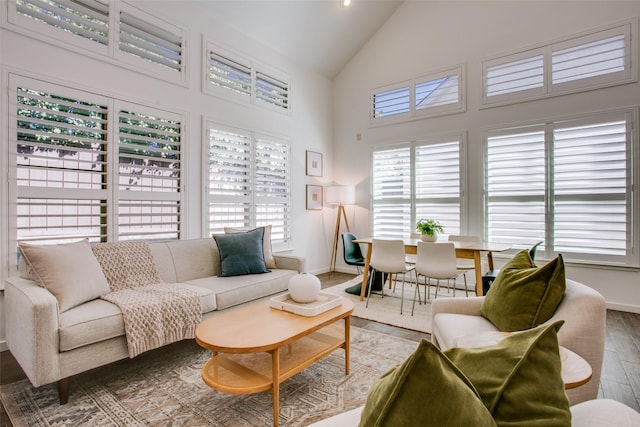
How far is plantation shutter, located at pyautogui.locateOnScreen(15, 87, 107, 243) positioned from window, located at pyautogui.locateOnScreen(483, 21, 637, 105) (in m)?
4.63

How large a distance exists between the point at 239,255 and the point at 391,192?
287cm

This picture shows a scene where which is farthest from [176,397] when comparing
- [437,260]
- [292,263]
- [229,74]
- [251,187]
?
[229,74]

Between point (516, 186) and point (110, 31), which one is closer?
point (110, 31)

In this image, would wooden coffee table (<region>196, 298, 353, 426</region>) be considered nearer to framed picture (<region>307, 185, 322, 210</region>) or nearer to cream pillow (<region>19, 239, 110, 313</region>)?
cream pillow (<region>19, 239, 110, 313</region>)

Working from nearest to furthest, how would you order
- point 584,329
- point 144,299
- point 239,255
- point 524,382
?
point 524,382
point 584,329
point 144,299
point 239,255

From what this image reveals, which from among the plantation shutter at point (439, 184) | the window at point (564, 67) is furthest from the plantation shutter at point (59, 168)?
the window at point (564, 67)

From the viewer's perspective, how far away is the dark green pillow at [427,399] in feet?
1.67

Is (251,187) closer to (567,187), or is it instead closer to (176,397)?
(176,397)

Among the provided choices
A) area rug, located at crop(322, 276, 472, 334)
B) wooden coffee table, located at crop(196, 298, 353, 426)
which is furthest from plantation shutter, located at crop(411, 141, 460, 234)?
wooden coffee table, located at crop(196, 298, 353, 426)

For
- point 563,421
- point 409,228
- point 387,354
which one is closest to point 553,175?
point 409,228

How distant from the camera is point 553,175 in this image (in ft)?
13.0

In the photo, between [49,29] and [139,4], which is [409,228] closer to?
[139,4]

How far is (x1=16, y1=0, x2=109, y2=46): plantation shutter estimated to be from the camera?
104 inches

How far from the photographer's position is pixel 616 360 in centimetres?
243
